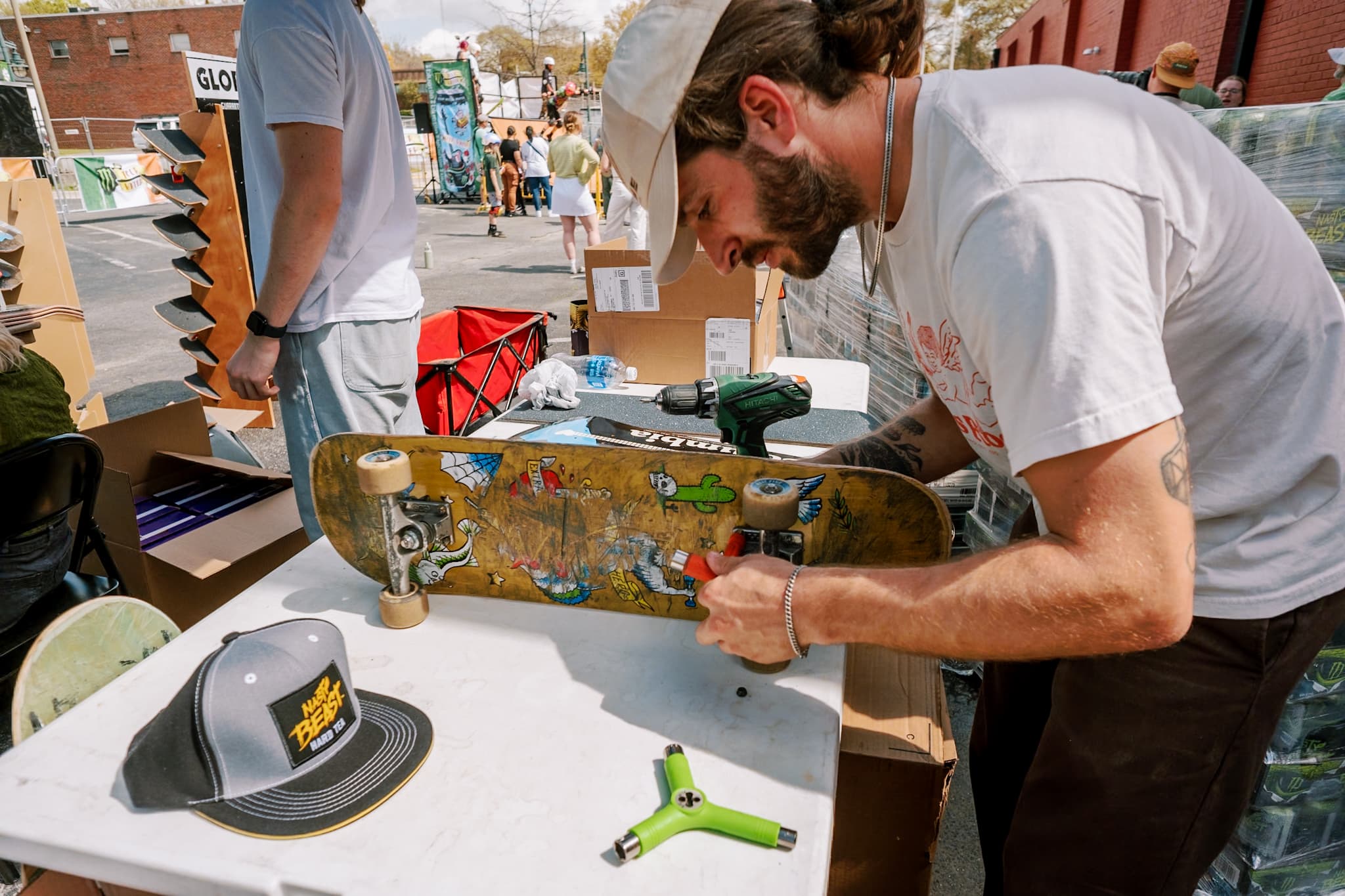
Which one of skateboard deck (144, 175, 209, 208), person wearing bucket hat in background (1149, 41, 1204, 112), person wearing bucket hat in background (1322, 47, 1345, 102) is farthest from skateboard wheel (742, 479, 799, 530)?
person wearing bucket hat in background (1149, 41, 1204, 112)

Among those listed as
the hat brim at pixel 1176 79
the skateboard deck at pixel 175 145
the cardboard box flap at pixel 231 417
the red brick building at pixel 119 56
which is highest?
the red brick building at pixel 119 56

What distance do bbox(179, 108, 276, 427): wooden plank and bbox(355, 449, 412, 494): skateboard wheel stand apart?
3.22 metres

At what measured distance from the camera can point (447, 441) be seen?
1.23 meters

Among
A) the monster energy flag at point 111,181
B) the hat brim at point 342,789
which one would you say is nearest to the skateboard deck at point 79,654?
the hat brim at point 342,789

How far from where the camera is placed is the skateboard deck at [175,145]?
3.87 meters

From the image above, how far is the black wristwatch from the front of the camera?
5.93 feet

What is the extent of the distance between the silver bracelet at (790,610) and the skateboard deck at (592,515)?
92 mm

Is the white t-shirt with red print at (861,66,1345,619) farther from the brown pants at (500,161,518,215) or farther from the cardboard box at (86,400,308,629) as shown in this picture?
the brown pants at (500,161,518,215)

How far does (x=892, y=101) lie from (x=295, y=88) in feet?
4.49

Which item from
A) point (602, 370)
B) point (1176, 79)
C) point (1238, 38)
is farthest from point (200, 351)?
point (1238, 38)

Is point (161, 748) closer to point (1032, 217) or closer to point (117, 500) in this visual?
point (1032, 217)

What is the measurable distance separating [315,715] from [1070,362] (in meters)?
0.92

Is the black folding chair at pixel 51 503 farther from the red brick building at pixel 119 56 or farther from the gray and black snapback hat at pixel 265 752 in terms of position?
the red brick building at pixel 119 56

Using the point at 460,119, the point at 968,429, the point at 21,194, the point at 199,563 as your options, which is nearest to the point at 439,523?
the point at 968,429
